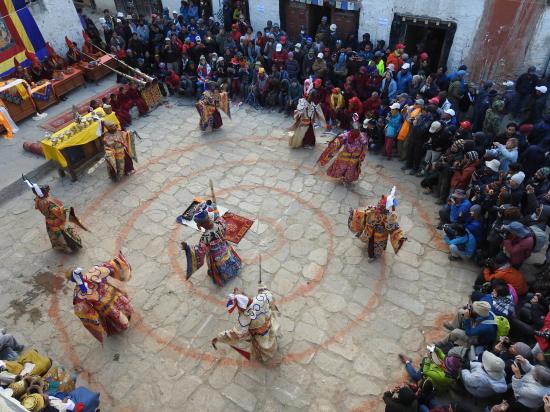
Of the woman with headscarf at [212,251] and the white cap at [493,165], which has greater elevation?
the white cap at [493,165]

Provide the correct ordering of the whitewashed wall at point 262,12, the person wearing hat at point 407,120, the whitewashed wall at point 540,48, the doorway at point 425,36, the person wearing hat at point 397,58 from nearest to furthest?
the person wearing hat at point 407,120
the whitewashed wall at point 540,48
the person wearing hat at point 397,58
the doorway at point 425,36
the whitewashed wall at point 262,12

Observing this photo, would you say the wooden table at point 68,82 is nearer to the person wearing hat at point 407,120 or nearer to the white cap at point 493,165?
the person wearing hat at point 407,120

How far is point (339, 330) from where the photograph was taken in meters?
7.00

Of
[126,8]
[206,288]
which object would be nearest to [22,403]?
[206,288]

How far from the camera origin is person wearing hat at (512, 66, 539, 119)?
9.77 meters

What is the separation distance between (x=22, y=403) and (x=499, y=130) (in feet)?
32.5

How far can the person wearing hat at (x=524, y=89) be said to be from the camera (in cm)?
977

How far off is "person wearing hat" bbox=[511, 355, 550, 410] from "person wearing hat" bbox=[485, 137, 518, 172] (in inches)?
169

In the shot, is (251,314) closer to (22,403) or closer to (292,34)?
(22,403)

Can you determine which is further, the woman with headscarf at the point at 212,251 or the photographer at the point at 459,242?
the photographer at the point at 459,242

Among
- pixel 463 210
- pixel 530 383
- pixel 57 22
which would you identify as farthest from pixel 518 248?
pixel 57 22

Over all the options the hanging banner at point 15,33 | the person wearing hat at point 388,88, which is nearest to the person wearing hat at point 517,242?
the person wearing hat at point 388,88

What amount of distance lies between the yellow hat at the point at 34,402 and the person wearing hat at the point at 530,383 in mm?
5465

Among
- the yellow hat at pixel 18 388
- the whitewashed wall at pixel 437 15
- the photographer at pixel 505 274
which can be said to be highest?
the whitewashed wall at pixel 437 15
